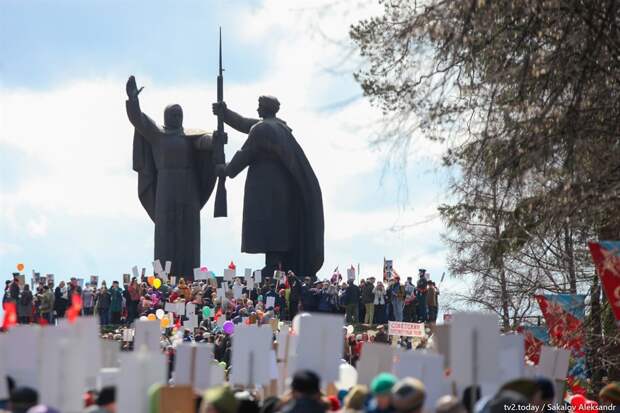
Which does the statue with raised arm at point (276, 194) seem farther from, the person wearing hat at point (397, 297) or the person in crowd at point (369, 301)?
the person wearing hat at point (397, 297)

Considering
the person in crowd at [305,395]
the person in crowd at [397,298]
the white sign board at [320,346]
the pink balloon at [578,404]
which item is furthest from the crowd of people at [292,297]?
the person in crowd at [305,395]

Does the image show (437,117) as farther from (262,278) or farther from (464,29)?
(262,278)

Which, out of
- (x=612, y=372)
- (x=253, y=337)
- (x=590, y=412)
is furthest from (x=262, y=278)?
(x=253, y=337)

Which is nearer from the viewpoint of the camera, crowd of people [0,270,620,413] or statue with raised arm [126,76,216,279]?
crowd of people [0,270,620,413]

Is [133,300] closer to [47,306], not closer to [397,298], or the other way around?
[47,306]

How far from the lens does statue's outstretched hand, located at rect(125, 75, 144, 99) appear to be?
1528 inches

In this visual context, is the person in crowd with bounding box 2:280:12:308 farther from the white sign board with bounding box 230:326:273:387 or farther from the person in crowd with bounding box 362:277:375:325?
the white sign board with bounding box 230:326:273:387

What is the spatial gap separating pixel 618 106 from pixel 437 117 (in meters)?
1.42

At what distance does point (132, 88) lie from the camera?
3891 cm

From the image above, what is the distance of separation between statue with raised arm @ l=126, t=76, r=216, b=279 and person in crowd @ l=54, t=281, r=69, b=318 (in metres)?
6.87

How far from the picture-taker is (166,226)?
40.0 metres

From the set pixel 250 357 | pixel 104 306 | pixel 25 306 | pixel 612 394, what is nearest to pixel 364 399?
pixel 250 357

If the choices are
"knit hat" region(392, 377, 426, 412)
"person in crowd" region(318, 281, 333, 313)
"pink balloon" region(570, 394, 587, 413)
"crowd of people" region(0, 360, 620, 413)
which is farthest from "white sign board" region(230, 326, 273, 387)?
"person in crowd" region(318, 281, 333, 313)

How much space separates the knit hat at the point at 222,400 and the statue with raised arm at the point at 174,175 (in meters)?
31.1
